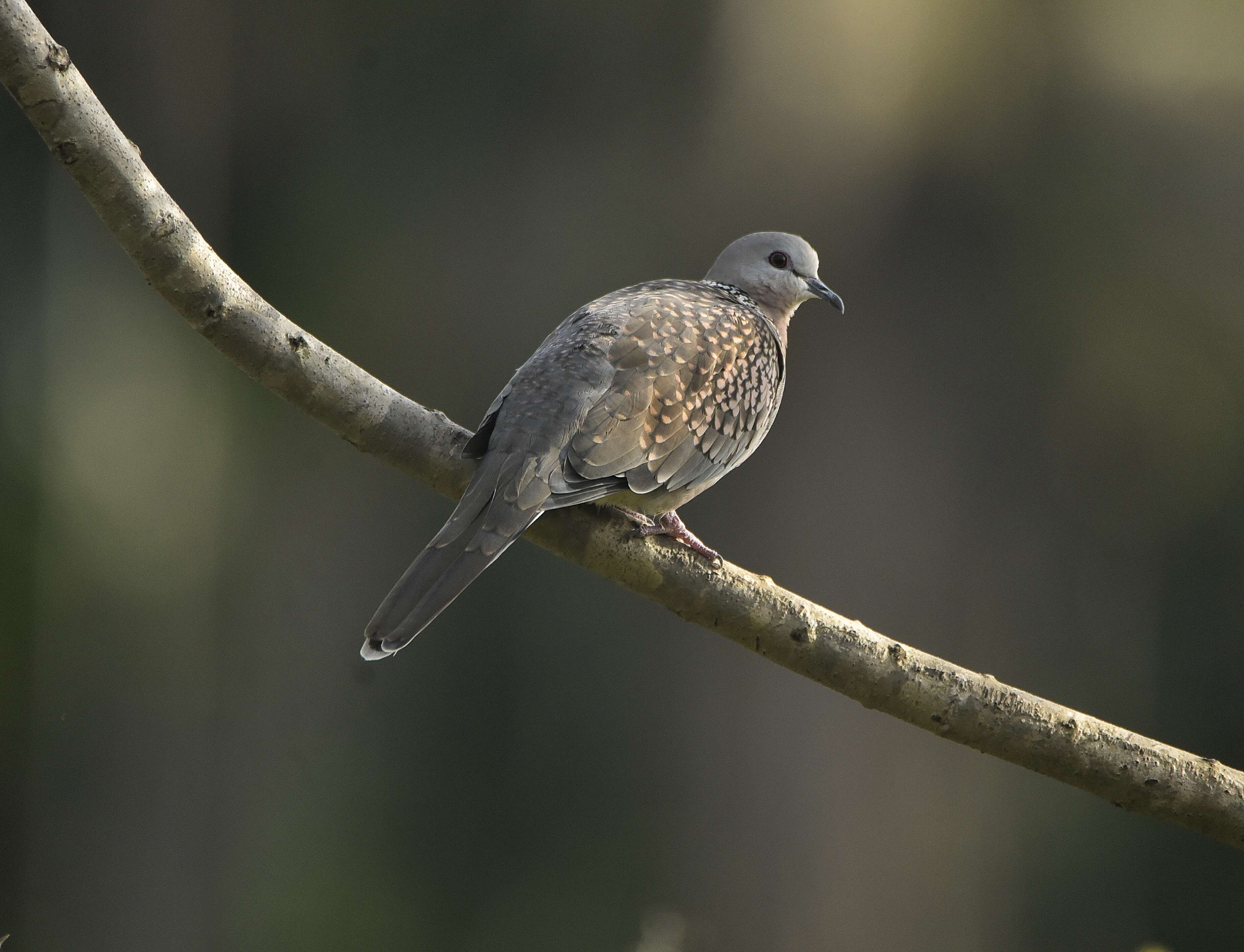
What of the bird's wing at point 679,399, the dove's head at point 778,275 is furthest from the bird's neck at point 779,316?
the bird's wing at point 679,399

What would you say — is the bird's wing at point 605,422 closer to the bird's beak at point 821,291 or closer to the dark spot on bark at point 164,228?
the bird's beak at point 821,291

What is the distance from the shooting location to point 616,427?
5.95 feet

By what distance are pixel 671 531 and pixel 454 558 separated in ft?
1.13

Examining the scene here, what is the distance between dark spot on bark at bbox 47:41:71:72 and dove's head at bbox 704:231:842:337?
1.49m

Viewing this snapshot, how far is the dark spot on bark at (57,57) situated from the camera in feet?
4.44

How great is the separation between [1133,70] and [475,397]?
8.97 feet

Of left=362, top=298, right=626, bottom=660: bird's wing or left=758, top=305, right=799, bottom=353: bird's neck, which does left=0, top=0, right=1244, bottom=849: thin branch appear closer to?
left=362, top=298, right=626, bottom=660: bird's wing

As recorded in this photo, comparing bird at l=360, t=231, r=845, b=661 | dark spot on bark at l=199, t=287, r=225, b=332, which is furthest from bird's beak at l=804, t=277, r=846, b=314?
dark spot on bark at l=199, t=287, r=225, b=332

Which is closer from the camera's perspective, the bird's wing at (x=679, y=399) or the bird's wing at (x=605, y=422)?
the bird's wing at (x=605, y=422)

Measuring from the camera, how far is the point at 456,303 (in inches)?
173

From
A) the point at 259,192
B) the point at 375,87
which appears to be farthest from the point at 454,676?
the point at 375,87

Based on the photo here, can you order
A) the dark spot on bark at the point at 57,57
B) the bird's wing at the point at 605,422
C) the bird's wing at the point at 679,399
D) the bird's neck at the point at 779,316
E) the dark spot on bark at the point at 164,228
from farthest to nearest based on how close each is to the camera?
the bird's neck at the point at 779,316 < the bird's wing at the point at 679,399 < the bird's wing at the point at 605,422 < the dark spot on bark at the point at 164,228 < the dark spot on bark at the point at 57,57

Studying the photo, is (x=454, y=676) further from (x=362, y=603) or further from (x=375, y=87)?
(x=375, y=87)

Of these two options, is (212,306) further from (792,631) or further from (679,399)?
(792,631)
